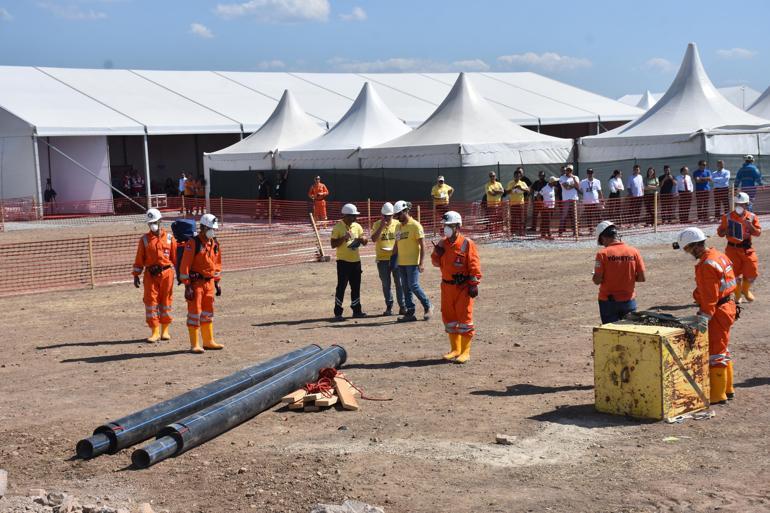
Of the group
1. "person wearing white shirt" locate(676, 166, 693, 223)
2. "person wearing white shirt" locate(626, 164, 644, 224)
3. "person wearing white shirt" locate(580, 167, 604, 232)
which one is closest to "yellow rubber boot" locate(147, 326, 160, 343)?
"person wearing white shirt" locate(580, 167, 604, 232)

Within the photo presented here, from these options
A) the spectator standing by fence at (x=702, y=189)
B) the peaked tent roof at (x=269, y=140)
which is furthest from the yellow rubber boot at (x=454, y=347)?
the peaked tent roof at (x=269, y=140)

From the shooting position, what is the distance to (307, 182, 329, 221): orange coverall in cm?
2948

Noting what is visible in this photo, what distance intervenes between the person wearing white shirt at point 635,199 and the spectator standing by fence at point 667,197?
55cm

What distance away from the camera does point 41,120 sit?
122 ft

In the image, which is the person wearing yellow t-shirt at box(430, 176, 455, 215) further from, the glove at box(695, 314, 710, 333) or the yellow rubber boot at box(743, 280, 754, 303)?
the glove at box(695, 314, 710, 333)

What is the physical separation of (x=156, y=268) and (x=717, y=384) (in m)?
7.23

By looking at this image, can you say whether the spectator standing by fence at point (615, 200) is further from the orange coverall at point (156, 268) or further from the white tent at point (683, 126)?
the orange coverall at point (156, 268)

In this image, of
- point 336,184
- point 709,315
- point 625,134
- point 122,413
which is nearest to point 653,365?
point 709,315

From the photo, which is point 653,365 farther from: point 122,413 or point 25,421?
point 25,421

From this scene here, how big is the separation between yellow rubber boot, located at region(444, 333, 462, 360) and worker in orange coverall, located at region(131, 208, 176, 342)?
3.95 m

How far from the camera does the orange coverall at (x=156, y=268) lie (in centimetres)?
1288

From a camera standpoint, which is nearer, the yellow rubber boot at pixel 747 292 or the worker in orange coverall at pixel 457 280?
the worker in orange coverall at pixel 457 280

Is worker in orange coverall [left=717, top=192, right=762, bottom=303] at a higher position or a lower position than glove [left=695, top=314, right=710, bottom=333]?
higher

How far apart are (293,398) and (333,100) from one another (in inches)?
1583
